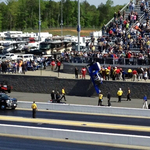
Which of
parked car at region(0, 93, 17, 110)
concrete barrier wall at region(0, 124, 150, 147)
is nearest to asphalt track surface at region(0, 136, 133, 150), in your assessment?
concrete barrier wall at region(0, 124, 150, 147)

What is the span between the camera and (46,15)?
131 meters

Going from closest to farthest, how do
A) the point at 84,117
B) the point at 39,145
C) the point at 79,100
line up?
the point at 39,145
the point at 84,117
the point at 79,100

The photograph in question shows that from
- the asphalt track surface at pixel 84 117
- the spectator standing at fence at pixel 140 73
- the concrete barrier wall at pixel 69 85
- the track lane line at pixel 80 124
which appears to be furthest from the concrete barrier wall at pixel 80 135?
the spectator standing at fence at pixel 140 73

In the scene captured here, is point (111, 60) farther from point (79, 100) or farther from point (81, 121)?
point (81, 121)

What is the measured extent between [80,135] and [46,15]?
362ft

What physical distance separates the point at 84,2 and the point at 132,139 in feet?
456

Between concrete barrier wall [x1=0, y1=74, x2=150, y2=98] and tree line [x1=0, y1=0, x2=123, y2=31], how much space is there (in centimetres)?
7862

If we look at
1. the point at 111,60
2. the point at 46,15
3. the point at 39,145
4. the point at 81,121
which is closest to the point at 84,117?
the point at 81,121

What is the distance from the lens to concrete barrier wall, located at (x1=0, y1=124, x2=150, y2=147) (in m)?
21.6

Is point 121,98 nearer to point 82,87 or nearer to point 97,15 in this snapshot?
point 82,87

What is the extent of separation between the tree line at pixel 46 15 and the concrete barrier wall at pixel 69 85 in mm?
78623

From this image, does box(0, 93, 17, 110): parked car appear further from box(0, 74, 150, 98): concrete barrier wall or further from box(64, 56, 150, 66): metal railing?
box(64, 56, 150, 66): metal railing

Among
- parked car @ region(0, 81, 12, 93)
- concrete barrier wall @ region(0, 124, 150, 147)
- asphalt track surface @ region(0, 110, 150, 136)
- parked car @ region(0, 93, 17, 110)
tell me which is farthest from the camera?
parked car @ region(0, 81, 12, 93)

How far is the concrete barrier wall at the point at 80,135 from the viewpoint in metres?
21.6
